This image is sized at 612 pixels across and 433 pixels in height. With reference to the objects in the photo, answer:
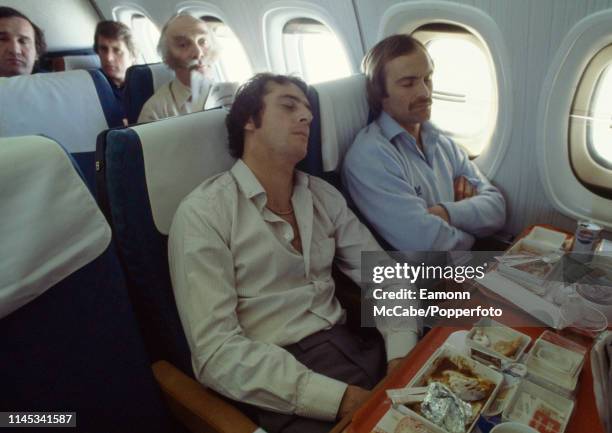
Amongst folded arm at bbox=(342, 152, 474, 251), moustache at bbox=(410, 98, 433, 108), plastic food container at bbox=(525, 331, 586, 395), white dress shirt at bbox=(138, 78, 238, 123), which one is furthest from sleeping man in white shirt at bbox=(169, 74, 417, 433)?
white dress shirt at bbox=(138, 78, 238, 123)

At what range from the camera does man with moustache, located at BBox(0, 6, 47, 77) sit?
2502 mm

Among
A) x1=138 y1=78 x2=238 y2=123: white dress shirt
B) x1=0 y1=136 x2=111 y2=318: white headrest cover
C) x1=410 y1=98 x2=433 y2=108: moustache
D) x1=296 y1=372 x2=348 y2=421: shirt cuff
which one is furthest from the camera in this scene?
x1=138 y1=78 x2=238 y2=123: white dress shirt

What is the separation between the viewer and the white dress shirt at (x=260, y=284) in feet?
3.39

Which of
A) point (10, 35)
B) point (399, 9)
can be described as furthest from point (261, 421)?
point (10, 35)

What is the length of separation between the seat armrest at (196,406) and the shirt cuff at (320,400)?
0.51ft

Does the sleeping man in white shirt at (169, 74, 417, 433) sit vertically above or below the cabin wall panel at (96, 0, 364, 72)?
below

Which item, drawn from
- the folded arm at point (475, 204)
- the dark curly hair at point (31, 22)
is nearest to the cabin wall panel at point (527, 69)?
the folded arm at point (475, 204)

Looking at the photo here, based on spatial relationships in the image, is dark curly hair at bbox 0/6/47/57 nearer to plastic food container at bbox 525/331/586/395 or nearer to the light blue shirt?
the light blue shirt

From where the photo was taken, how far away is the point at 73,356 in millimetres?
874

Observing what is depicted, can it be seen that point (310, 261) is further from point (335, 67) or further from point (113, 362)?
point (335, 67)

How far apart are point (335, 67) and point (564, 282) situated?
2.39 m

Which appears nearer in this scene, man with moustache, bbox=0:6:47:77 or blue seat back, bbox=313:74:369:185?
blue seat back, bbox=313:74:369:185

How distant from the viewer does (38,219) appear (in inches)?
30.6

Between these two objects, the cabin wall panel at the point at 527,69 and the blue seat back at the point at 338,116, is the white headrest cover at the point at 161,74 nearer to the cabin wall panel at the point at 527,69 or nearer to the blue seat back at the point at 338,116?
the cabin wall panel at the point at 527,69
